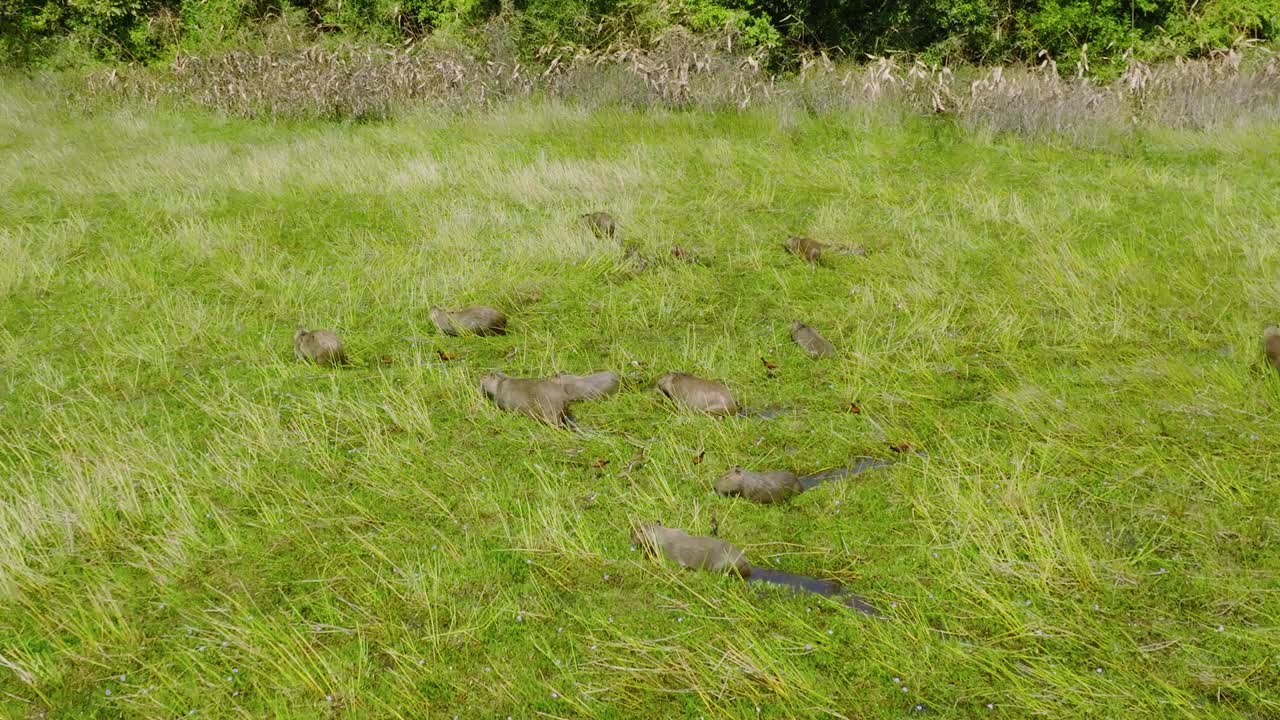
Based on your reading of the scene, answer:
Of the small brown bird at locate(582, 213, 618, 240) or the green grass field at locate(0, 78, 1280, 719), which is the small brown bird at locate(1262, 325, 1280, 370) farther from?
the small brown bird at locate(582, 213, 618, 240)

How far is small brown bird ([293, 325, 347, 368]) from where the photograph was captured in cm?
572

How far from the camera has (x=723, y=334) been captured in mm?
6219

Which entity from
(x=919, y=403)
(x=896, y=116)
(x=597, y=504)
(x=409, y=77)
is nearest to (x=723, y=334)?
(x=919, y=403)

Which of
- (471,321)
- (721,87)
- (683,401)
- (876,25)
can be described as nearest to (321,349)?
(471,321)

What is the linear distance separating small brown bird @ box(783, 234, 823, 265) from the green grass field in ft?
0.73

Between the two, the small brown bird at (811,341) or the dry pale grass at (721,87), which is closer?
the small brown bird at (811,341)

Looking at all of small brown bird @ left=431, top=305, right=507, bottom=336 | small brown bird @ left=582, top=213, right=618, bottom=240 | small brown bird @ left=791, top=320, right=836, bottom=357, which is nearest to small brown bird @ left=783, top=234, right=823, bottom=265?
small brown bird @ left=582, top=213, right=618, bottom=240

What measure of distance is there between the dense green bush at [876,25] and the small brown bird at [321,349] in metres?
10.7

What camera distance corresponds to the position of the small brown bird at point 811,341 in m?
5.68

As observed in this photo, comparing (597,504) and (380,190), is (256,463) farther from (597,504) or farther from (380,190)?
(380,190)

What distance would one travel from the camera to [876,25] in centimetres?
1869

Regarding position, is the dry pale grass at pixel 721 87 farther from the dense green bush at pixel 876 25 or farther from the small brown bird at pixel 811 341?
the small brown bird at pixel 811 341

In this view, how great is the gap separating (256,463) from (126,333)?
2.71 metres

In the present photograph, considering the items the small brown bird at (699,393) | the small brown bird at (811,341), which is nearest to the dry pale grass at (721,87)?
the small brown bird at (811,341)
